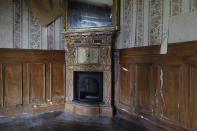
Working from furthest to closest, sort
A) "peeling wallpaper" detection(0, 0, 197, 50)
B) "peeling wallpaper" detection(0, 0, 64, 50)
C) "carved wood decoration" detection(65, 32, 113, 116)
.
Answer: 1. "carved wood decoration" detection(65, 32, 113, 116)
2. "peeling wallpaper" detection(0, 0, 64, 50)
3. "peeling wallpaper" detection(0, 0, 197, 50)

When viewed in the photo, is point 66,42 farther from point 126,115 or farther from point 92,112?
point 126,115

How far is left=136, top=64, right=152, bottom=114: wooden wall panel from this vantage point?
6.98 ft

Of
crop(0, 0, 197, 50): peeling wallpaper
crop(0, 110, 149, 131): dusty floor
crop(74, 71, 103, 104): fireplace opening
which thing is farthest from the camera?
crop(74, 71, 103, 104): fireplace opening

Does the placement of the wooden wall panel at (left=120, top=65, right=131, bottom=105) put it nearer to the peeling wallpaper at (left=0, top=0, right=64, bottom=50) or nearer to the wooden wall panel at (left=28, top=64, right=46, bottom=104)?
the peeling wallpaper at (left=0, top=0, right=64, bottom=50)

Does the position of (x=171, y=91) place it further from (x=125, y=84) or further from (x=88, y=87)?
(x=88, y=87)

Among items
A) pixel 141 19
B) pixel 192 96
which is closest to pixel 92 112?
pixel 192 96

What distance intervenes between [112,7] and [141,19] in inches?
25.1

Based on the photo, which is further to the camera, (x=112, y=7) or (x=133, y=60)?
(x=112, y=7)

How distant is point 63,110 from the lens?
2861 millimetres

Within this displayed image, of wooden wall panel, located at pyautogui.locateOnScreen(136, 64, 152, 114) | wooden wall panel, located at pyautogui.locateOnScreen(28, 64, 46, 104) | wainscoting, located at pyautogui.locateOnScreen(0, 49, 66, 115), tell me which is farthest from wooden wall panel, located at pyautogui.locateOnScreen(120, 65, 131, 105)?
wooden wall panel, located at pyautogui.locateOnScreen(28, 64, 46, 104)

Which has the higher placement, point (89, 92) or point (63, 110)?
point (89, 92)

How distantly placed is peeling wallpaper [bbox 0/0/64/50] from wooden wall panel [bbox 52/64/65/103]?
404mm

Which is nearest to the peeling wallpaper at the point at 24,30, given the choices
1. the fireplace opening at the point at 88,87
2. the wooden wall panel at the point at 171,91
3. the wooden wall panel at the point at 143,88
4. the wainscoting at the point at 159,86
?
the fireplace opening at the point at 88,87

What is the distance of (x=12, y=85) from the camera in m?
2.51
